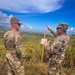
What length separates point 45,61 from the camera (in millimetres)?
8594

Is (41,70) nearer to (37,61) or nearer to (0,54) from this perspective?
(37,61)

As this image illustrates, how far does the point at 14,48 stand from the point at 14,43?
168mm

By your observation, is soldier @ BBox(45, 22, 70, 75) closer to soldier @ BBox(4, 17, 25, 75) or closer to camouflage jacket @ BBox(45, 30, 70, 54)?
camouflage jacket @ BBox(45, 30, 70, 54)

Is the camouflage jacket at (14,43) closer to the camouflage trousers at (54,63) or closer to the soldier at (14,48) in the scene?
the soldier at (14,48)

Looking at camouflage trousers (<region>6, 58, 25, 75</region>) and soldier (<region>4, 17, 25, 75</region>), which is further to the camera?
camouflage trousers (<region>6, 58, 25, 75</region>)

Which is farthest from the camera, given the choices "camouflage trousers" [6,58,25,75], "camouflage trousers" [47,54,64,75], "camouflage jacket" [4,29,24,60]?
"camouflage trousers" [47,54,64,75]

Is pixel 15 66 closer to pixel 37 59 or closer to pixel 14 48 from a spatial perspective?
pixel 14 48

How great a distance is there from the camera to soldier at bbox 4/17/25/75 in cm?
498

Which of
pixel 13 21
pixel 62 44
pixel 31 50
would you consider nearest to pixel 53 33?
pixel 62 44

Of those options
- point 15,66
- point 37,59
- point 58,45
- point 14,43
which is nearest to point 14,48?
point 14,43

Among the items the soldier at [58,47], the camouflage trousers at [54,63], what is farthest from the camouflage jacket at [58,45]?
the camouflage trousers at [54,63]

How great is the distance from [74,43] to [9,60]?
187 inches

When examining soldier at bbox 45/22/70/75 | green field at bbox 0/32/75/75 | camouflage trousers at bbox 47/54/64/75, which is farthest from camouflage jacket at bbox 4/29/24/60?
green field at bbox 0/32/75/75

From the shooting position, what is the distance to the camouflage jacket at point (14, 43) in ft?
16.3
